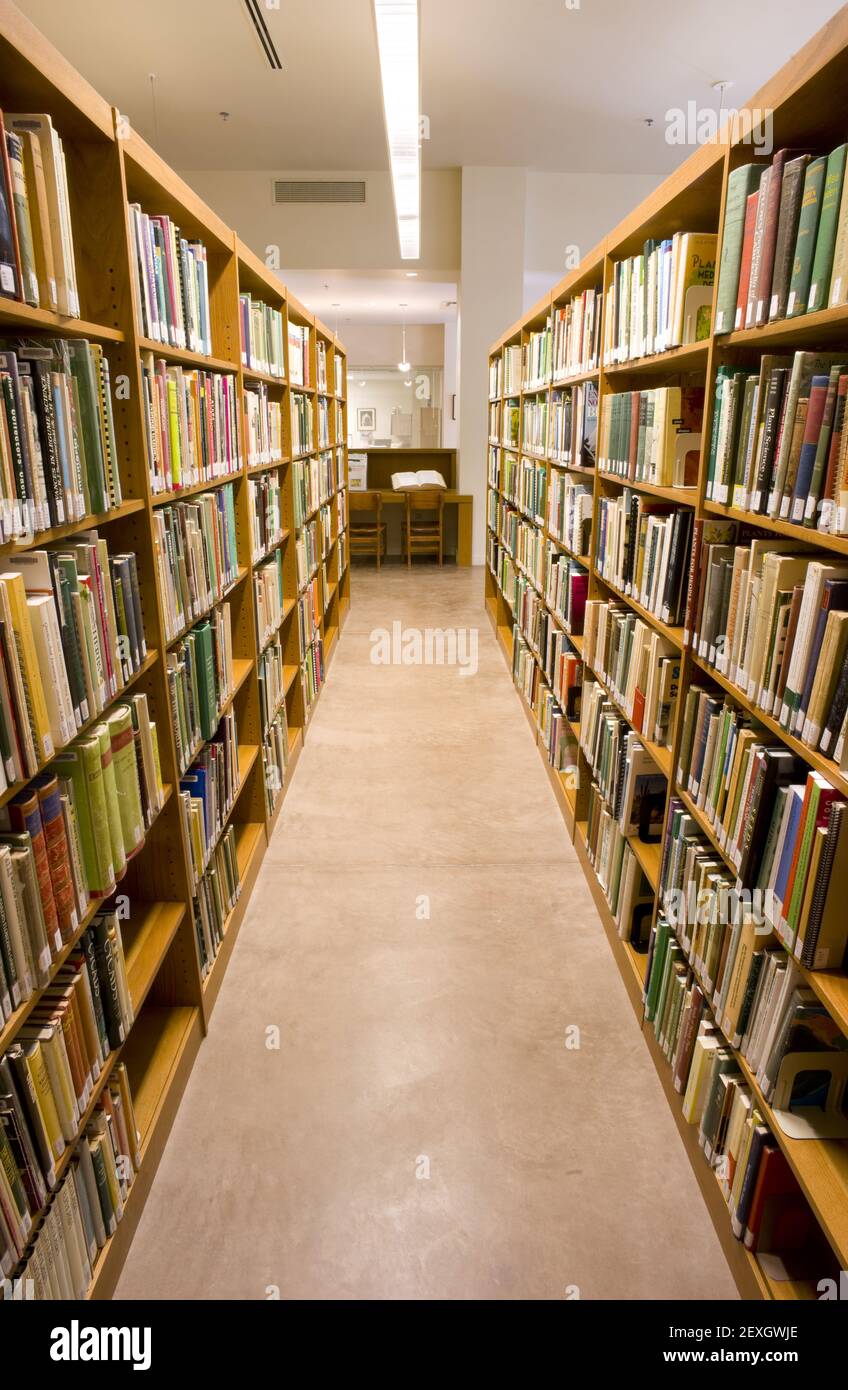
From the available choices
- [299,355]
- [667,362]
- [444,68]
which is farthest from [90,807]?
[444,68]

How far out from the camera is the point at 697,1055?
1880 millimetres

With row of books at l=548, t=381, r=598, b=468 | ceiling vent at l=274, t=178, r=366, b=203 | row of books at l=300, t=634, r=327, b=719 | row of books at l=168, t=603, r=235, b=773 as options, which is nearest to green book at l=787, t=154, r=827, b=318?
row of books at l=168, t=603, r=235, b=773

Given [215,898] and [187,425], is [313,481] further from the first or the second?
[215,898]

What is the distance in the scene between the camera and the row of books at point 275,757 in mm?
3416

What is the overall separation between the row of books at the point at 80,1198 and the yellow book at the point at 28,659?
0.51 m

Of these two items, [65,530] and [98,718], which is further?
[98,718]

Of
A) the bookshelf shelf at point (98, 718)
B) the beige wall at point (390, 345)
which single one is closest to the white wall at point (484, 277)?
the beige wall at point (390, 345)

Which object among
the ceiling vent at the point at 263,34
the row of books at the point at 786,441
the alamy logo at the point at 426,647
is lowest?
the alamy logo at the point at 426,647

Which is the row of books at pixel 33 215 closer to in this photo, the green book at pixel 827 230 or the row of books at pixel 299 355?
the green book at pixel 827 230

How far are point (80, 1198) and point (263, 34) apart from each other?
6.79 m

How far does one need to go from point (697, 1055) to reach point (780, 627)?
38.7 inches

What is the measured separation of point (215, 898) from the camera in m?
2.56

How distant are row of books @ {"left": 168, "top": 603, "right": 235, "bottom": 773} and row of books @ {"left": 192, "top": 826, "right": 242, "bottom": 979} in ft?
1.29
